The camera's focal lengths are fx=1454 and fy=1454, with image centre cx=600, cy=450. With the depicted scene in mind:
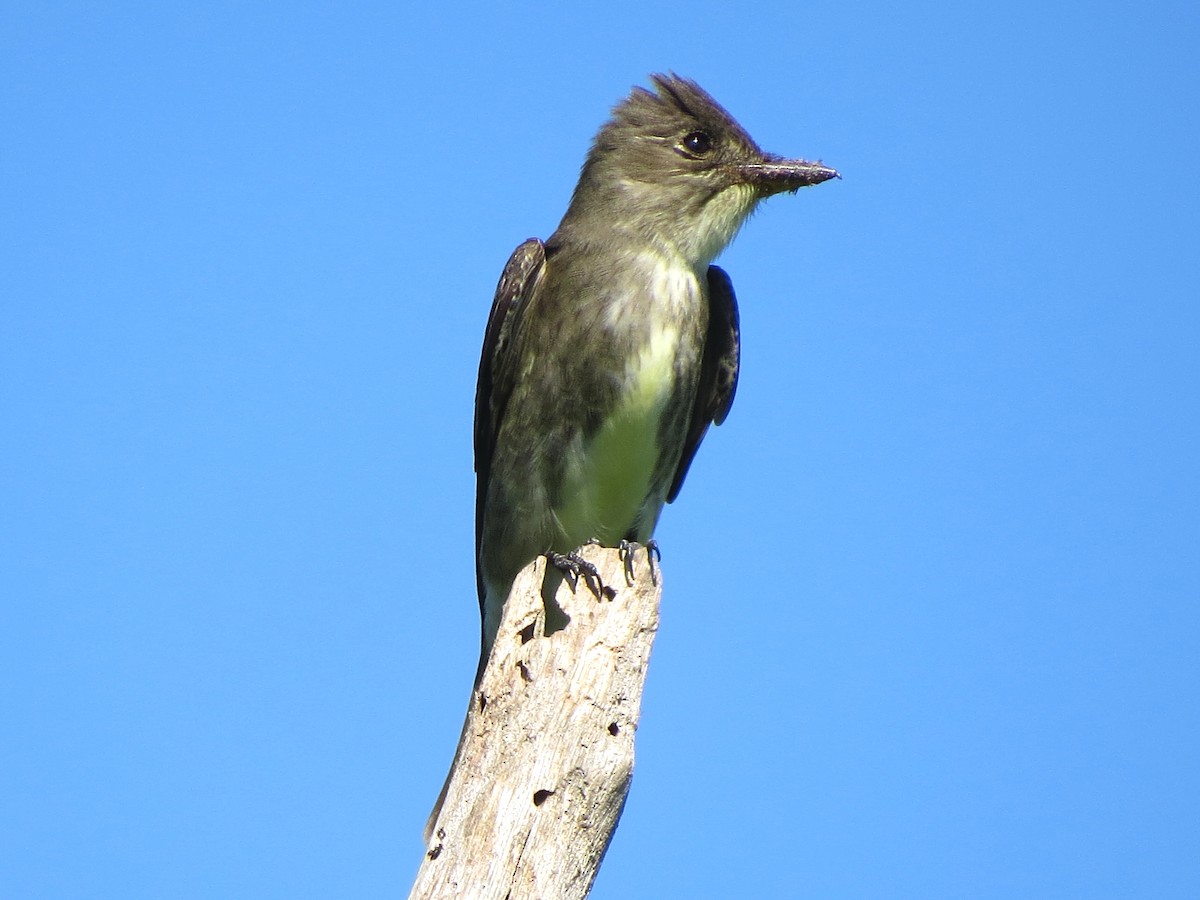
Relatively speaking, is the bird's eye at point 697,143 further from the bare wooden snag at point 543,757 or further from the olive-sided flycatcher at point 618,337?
the bare wooden snag at point 543,757

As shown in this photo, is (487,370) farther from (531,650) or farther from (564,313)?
(531,650)

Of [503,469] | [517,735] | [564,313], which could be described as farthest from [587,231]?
[517,735]

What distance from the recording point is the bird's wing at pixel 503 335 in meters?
7.26

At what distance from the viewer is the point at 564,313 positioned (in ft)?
23.3

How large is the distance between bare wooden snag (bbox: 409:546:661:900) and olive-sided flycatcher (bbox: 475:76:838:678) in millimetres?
1696

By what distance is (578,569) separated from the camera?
19.4ft

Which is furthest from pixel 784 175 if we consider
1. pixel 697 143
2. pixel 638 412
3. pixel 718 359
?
pixel 638 412

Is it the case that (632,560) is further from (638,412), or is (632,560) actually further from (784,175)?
(784,175)

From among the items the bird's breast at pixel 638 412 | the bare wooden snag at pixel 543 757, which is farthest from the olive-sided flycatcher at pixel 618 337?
the bare wooden snag at pixel 543 757

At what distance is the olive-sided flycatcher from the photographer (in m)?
7.00

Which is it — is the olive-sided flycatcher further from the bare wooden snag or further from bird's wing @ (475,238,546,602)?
the bare wooden snag

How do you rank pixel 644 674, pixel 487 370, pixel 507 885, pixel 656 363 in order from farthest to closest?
pixel 487 370 < pixel 656 363 < pixel 644 674 < pixel 507 885

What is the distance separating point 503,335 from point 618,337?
673 mm

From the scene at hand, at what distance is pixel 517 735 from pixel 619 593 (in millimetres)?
830
